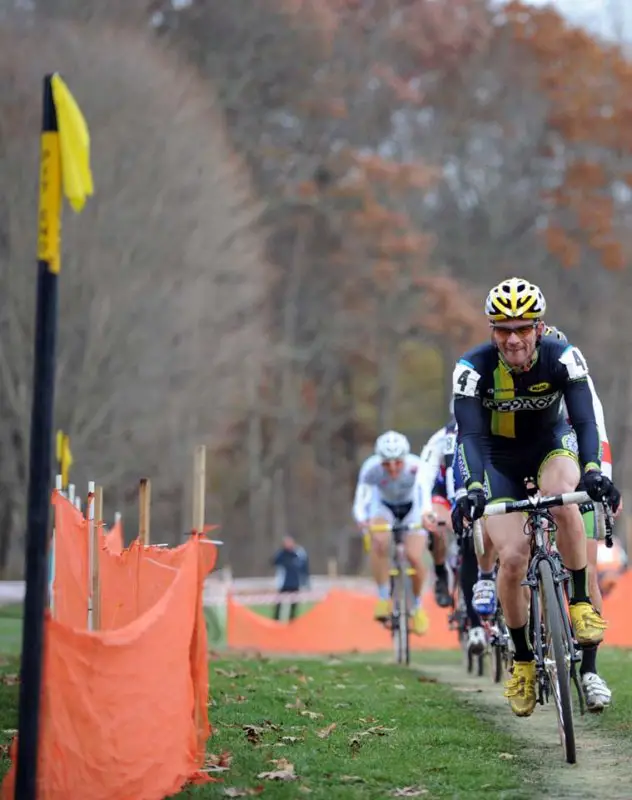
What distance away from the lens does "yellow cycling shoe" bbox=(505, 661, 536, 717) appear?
920 centimetres

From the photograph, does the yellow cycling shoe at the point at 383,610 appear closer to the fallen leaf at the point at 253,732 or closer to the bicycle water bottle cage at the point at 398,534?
the bicycle water bottle cage at the point at 398,534

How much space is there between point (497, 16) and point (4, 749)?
173ft

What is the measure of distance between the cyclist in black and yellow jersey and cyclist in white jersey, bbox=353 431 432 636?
6393 millimetres

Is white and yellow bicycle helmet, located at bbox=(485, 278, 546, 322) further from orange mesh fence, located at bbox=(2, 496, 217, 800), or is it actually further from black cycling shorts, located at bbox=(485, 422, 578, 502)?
orange mesh fence, located at bbox=(2, 496, 217, 800)

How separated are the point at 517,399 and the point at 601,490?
972mm

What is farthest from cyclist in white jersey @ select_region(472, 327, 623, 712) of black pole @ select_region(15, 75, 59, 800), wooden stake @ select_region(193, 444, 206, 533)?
black pole @ select_region(15, 75, 59, 800)

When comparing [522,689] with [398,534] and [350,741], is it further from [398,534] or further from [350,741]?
[398,534]

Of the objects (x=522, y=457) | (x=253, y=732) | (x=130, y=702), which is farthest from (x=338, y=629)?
(x=130, y=702)

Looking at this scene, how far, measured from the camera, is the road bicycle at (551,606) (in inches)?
338

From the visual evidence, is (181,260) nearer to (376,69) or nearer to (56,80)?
(376,69)

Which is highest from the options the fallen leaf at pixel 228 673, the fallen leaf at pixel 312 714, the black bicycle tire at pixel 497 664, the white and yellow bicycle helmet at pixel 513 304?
Answer: the white and yellow bicycle helmet at pixel 513 304

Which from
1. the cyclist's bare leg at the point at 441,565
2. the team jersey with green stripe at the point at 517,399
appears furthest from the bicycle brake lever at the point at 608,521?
the cyclist's bare leg at the point at 441,565

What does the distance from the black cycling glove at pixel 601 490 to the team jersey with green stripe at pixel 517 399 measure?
289mm

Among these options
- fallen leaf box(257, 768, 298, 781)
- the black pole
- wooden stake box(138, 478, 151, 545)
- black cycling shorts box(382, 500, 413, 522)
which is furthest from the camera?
black cycling shorts box(382, 500, 413, 522)
